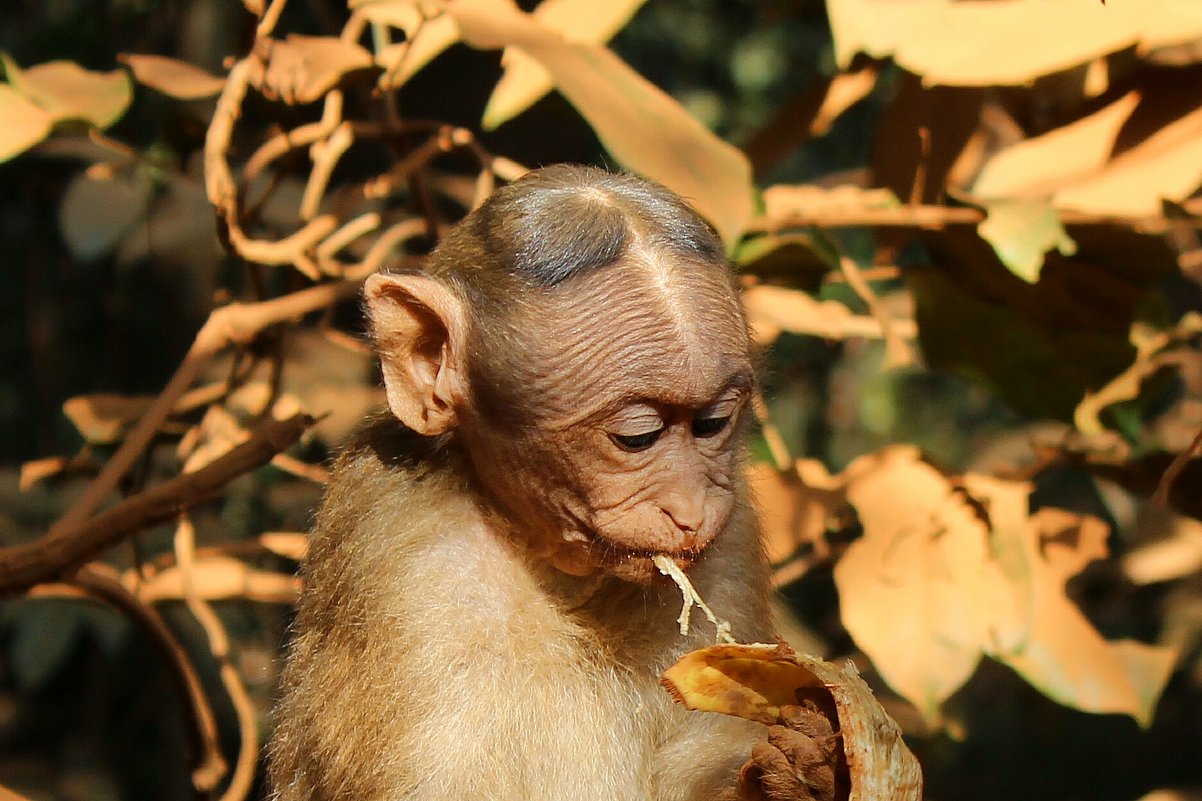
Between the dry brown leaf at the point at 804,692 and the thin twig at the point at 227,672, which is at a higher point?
the dry brown leaf at the point at 804,692

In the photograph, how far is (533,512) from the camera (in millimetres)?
2496

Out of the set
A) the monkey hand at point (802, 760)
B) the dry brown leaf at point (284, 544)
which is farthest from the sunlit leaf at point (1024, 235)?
the dry brown leaf at point (284, 544)

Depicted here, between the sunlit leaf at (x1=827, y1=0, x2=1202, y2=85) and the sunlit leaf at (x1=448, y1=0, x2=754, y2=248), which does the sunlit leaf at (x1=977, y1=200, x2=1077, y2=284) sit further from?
the sunlit leaf at (x1=448, y1=0, x2=754, y2=248)

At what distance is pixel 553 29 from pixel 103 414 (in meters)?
1.45

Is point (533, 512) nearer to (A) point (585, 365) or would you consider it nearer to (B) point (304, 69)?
(A) point (585, 365)

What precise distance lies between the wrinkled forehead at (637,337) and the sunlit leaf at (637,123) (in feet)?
1.41

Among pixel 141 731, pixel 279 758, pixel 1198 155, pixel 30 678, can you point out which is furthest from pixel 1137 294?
pixel 141 731

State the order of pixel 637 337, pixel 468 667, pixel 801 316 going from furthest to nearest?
pixel 801 316
pixel 468 667
pixel 637 337

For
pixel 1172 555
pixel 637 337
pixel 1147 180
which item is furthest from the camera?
pixel 1172 555

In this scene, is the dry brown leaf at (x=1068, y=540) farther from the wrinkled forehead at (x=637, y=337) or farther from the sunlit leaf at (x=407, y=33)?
the sunlit leaf at (x=407, y=33)

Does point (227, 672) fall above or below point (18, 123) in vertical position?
below

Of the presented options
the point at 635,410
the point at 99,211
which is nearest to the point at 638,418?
the point at 635,410

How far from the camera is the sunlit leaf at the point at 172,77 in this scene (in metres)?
3.24

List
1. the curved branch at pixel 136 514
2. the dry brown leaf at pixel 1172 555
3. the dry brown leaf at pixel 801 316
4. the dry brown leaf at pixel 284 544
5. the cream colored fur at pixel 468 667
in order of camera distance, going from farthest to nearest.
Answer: the dry brown leaf at pixel 1172 555, the dry brown leaf at pixel 284 544, the dry brown leaf at pixel 801 316, the curved branch at pixel 136 514, the cream colored fur at pixel 468 667
